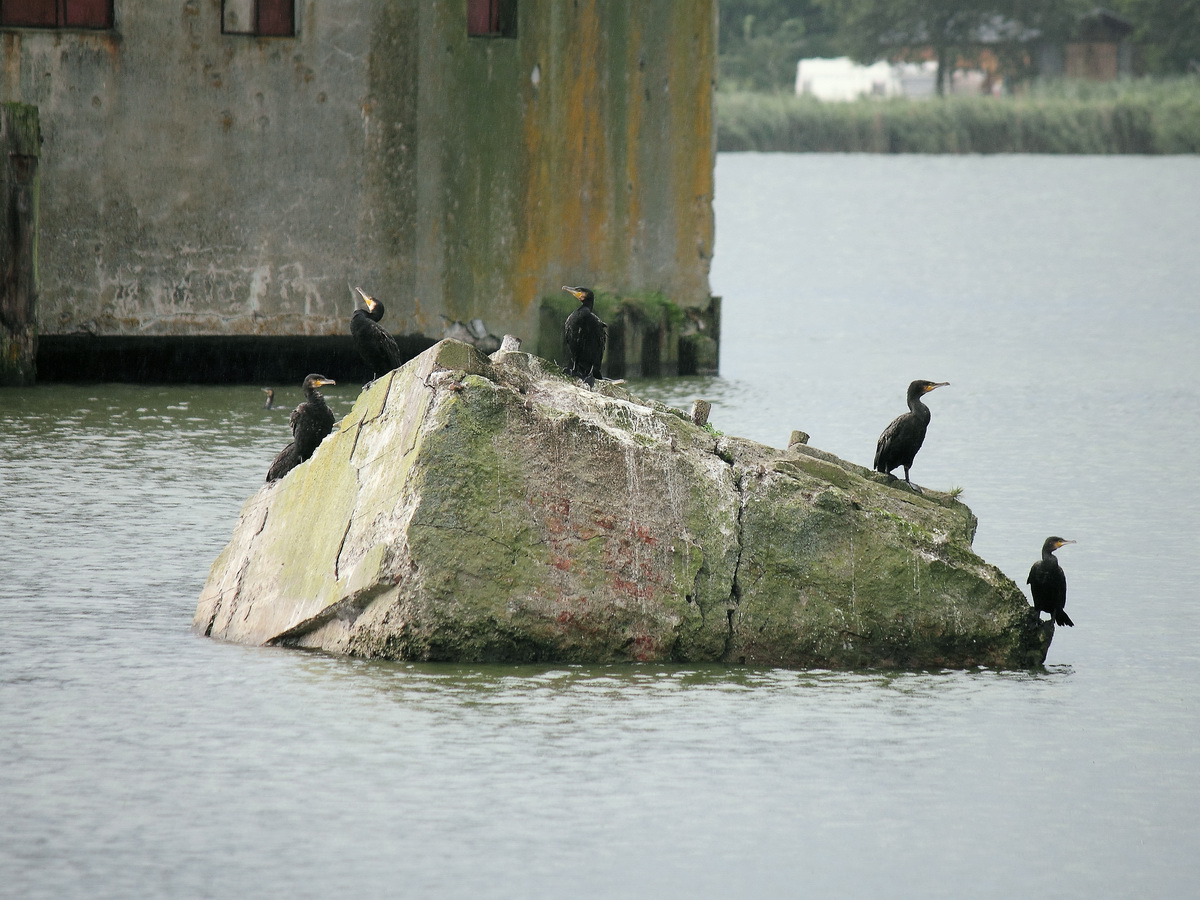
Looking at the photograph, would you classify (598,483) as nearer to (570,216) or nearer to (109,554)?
(109,554)

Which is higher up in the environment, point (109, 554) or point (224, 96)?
point (224, 96)

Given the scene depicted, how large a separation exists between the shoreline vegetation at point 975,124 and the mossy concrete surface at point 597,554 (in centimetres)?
6654

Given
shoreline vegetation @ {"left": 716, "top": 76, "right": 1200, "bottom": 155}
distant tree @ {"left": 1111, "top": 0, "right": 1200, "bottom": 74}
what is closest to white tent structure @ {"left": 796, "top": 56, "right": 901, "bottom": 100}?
distant tree @ {"left": 1111, "top": 0, "right": 1200, "bottom": 74}

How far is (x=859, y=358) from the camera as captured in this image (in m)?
24.2

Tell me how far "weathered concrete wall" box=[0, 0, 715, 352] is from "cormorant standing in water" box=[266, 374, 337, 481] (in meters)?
6.55

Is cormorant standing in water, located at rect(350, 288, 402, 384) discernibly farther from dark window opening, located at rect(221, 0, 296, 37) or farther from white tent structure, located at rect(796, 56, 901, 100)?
white tent structure, located at rect(796, 56, 901, 100)

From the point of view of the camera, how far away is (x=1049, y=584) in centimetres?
1013

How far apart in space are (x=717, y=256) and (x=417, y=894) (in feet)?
117

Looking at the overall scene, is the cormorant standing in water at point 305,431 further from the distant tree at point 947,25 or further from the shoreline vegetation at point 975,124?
the distant tree at point 947,25

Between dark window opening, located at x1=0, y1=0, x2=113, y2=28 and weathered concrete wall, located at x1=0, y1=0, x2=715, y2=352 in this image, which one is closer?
dark window opening, located at x1=0, y1=0, x2=113, y2=28

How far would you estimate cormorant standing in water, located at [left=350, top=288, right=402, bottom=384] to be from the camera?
489 inches

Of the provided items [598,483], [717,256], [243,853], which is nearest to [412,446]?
[598,483]

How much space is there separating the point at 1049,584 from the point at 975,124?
2702 inches

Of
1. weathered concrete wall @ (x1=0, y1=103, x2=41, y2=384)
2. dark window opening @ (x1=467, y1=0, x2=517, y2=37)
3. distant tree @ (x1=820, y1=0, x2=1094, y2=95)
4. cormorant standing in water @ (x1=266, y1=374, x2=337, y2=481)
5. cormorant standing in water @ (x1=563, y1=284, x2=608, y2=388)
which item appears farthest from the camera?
distant tree @ (x1=820, y1=0, x2=1094, y2=95)
